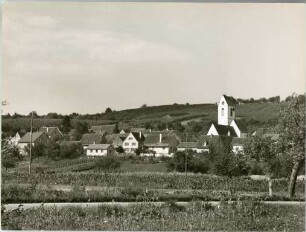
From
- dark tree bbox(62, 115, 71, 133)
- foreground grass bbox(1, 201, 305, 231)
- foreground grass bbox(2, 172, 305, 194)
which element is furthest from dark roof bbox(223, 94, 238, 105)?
dark tree bbox(62, 115, 71, 133)

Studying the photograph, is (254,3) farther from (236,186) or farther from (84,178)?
(84,178)

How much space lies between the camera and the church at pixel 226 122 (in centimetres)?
907

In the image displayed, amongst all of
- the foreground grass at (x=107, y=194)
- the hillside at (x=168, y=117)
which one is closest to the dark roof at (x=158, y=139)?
the hillside at (x=168, y=117)

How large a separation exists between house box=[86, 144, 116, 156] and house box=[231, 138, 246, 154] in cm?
162

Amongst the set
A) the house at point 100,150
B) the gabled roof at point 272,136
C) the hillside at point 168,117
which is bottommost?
the house at point 100,150

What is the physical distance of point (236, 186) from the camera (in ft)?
30.4

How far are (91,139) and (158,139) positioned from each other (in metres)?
0.90

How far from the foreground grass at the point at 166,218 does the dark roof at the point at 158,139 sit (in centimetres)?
82

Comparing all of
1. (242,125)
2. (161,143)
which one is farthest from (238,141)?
(161,143)

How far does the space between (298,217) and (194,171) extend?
150 centimetres

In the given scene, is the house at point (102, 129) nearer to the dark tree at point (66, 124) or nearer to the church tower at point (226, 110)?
the dark tree at point (66, 124)

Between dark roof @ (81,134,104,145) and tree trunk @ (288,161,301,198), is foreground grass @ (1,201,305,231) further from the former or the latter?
dark roof @ (81,134,104,145)

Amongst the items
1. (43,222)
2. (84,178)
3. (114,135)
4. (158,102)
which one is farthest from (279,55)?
(43,222)

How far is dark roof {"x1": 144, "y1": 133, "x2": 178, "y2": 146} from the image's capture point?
9195mm
